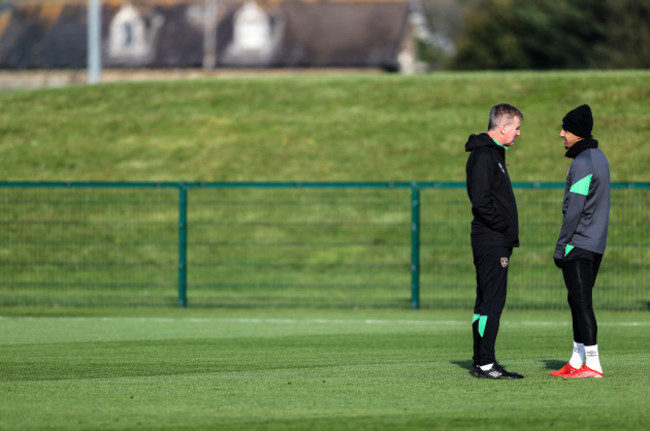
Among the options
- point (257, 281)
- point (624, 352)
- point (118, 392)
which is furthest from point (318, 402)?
point (257, 281)

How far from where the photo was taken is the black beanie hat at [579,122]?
8547mm

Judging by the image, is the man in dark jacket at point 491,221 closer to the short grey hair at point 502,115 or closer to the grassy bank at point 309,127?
the short grey hair at point 502,115

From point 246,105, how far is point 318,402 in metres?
19.3

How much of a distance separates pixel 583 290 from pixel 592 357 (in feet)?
1.68

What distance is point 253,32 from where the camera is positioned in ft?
175

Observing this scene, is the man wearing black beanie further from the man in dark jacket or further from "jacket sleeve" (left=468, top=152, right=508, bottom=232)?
"jacket sleeve" (left=468, top=152, right=508, bottom=232)

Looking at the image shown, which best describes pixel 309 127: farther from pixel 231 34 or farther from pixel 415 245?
pixel 231 34

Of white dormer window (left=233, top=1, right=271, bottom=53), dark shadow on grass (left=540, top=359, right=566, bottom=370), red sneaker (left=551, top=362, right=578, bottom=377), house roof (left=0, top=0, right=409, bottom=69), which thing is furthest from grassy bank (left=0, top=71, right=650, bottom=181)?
white dormer window (left=233, top=1, right=271, bottom=53)

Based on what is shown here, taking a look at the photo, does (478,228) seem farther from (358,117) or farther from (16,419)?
(358,117)

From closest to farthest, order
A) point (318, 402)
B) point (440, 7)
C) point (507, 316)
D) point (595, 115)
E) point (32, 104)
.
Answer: point (318, 402), point (507, 316), point (595, 115), point (32, 104), point (440, 7)

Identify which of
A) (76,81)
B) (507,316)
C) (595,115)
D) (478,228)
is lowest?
(507,316)

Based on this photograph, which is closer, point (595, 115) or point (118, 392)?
point (118, 392)

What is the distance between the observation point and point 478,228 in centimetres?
859

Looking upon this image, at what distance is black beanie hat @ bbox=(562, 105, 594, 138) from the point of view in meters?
8.55
